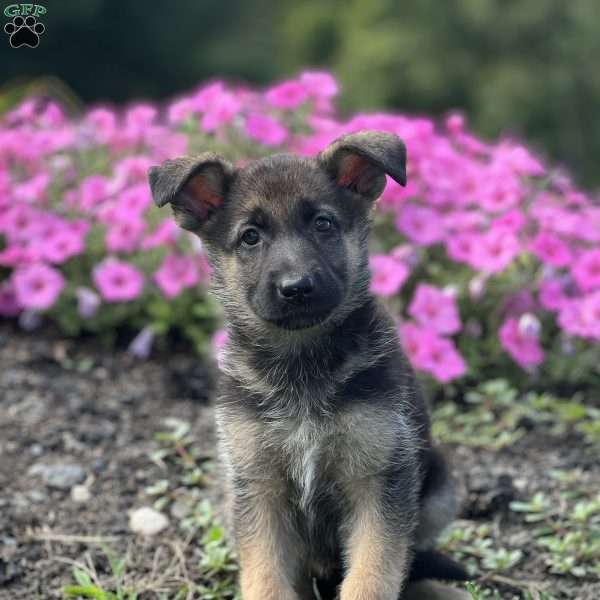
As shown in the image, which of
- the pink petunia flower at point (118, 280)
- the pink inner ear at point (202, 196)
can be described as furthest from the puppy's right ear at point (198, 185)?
the pink petunia flower at point (118, 280)

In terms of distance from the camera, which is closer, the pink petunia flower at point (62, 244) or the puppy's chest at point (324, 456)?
the puppy's chest at point (324, 456)

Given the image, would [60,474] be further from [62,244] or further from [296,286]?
[296,286]

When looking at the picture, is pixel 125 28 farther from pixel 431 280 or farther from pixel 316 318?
pixel 316 318

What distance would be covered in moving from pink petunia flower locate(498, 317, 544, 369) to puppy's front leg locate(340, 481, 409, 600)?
7.14 feet

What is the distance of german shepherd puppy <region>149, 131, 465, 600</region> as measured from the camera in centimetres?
348

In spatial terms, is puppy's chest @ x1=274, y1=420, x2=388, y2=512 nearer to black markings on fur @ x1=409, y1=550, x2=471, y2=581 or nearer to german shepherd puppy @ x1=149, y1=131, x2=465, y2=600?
german shepherd puppy @ x1=149, y1=131, x2=465, y2=600

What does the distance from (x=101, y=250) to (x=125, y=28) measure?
12308 millimetres

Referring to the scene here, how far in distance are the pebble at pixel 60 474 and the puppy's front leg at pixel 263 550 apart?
4.97 ft

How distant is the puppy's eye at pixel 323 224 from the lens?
366cm

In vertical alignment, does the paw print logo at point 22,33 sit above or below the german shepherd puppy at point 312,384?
above

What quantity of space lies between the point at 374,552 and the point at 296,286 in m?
0.92

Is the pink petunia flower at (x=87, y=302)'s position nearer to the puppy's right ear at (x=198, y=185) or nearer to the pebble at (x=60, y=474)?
the pebble at (x=60, y=474)

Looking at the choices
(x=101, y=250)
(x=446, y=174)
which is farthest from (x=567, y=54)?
(x=101, y=250)

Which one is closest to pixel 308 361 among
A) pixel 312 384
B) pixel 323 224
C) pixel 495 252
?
pixel 312 384
